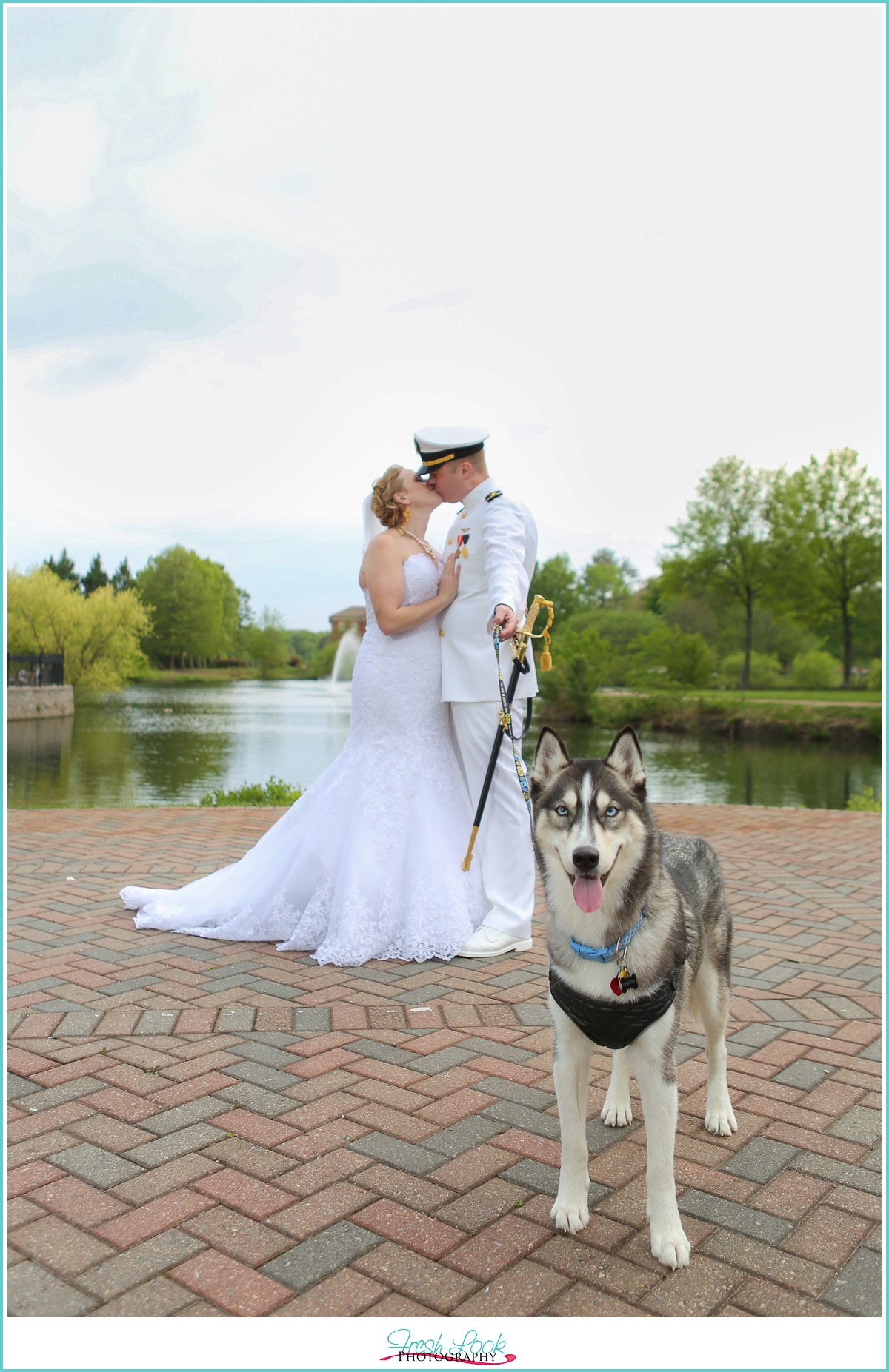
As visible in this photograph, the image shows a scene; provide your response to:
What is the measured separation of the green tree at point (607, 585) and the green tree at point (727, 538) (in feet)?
60.3

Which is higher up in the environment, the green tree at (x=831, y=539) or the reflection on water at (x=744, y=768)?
the green tree at (x=831, y=539)

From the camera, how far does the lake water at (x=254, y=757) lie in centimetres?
1692

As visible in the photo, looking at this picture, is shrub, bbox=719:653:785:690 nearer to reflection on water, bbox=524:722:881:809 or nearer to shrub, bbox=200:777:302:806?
reflection on water, bbox=524:722:881:809

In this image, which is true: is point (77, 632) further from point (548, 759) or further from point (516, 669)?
point (548, 759)

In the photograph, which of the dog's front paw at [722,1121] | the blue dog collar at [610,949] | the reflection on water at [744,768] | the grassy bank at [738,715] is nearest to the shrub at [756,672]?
the grassy bank at [738,715]

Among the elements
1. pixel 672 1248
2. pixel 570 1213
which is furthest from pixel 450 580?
pixel 672 1248

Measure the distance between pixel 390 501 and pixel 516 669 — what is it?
49.5 inches

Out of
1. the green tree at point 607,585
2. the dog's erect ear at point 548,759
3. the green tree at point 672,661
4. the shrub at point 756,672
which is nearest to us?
the dog's erect ear at point 548,759

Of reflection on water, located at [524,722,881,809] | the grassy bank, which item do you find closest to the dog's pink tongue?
reflection on water, located at [524,722,881,809]

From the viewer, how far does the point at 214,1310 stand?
2.09 m

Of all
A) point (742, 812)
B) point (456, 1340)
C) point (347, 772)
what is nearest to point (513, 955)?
point (347, 772)

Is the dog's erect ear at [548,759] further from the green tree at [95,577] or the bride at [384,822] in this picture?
the green tree at [95,577]

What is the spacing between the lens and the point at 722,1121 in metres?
2.96

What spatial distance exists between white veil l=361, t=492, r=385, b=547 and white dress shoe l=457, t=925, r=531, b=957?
234 cm
